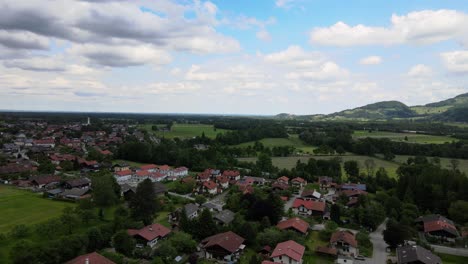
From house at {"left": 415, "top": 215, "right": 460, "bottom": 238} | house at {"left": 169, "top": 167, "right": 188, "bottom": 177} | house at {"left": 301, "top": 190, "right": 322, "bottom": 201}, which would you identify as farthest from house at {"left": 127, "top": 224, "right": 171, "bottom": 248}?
house at {"left": 169, "top": 167, "right": 188, "bottom": 177}

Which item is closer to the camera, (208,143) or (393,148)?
(393,148)

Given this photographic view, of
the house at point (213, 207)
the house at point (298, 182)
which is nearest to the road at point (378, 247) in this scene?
the house at point (213, 207)

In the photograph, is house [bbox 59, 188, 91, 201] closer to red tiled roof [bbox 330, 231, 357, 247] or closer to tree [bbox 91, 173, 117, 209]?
tree [bbox 91, 173, 117, 209]

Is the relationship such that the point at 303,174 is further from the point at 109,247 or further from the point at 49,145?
the point at 49,145

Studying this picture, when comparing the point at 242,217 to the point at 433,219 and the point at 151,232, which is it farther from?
the point at 433,219

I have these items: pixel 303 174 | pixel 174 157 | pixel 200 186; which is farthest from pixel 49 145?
pixel 303 174

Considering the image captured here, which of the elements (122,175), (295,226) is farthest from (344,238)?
(122,175)
